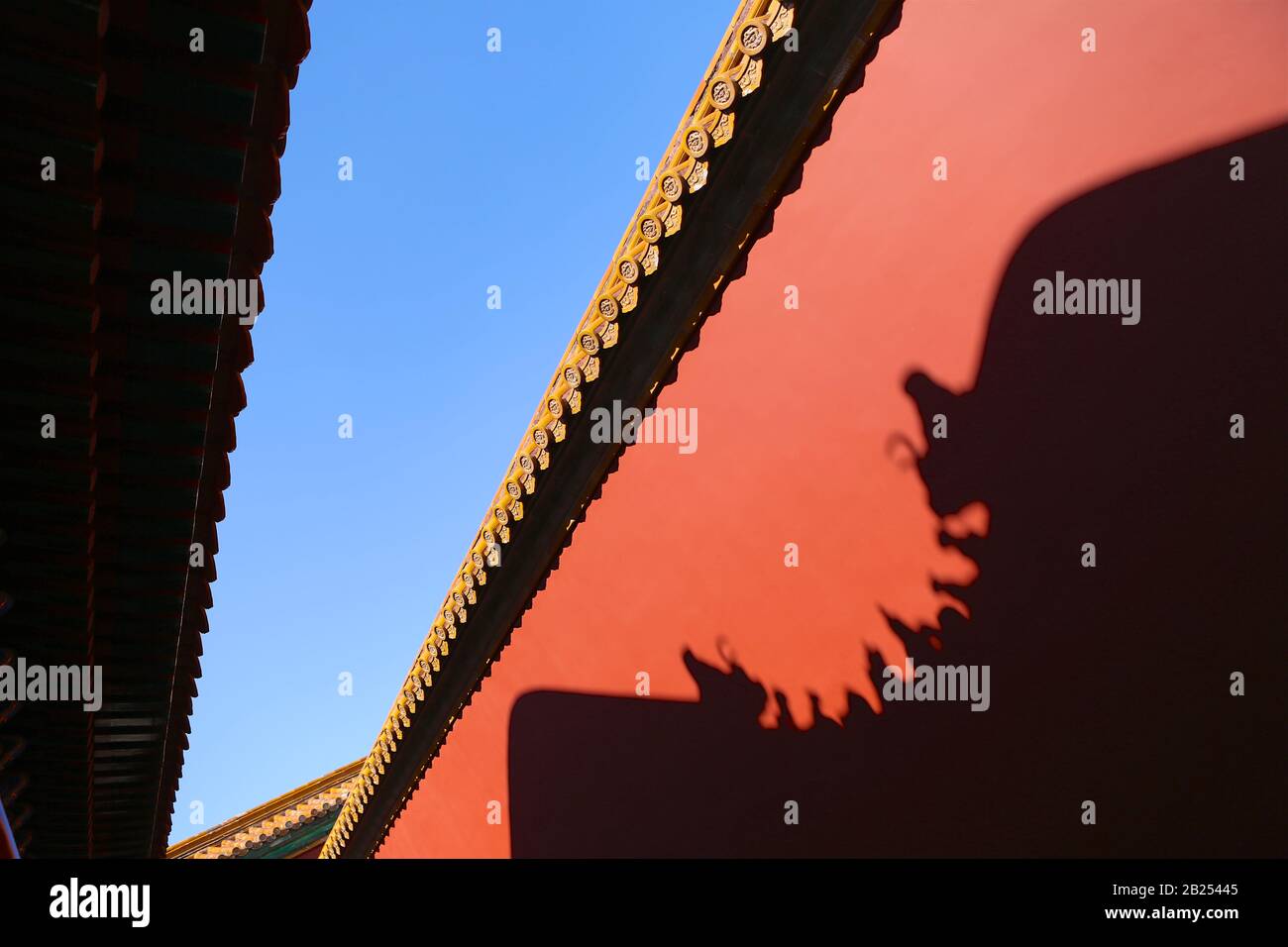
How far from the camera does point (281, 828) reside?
467 inches

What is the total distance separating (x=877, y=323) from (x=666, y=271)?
127 centimetres

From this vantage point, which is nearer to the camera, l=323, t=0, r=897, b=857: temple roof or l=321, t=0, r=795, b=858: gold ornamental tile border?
l=323, t=0, r=897, b=857: temple roof

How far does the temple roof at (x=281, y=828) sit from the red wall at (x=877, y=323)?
8295mm

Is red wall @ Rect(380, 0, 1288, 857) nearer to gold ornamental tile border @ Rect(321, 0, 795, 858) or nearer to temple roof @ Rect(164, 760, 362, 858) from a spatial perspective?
gold ornamental tile border @ Rect(321, 0, 795, 858)

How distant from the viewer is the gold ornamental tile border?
3.96 metres

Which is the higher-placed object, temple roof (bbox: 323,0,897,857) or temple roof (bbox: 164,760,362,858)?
temple roof (bbox: 323,0,897,857)

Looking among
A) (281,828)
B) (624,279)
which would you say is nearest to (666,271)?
(624,279)

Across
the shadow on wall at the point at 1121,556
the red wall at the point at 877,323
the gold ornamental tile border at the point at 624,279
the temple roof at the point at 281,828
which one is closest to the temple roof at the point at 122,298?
the gold ornamental tile border at the point at 624,279

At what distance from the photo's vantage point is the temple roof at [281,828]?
1145cm

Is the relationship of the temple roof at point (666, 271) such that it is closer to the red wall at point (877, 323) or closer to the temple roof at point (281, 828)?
the red wall at point (877, 323)

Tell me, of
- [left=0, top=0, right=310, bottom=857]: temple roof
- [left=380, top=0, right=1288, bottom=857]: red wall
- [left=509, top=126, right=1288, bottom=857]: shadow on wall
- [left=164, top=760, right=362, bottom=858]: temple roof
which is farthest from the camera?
[left=164, top=760, right=362, bottom=858]: temple roof

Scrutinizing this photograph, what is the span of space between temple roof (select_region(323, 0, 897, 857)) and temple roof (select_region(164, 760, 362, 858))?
635cm

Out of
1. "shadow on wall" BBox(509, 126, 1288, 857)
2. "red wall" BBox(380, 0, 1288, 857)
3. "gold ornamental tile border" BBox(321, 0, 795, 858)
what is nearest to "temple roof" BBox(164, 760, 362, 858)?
"gold ornamental tile border" BBox(321, 0, 795, 858)
